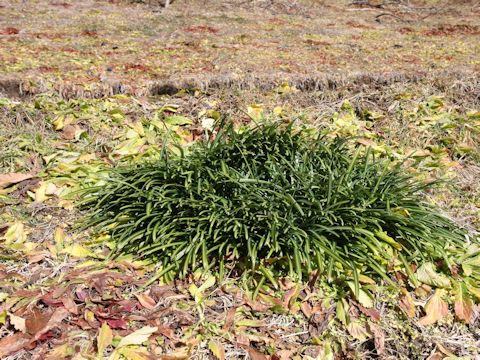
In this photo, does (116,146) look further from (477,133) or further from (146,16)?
(146,16)

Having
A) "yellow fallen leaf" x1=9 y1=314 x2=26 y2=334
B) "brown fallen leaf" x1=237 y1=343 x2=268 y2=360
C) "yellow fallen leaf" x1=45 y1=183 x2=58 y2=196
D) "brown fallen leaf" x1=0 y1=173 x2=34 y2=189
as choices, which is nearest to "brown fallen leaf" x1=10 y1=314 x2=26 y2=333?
"yellow fallen leaf" x1=9 y1=314 x2=26 y2=334

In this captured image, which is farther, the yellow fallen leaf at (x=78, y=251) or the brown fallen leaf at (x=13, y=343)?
the yellow fallen leaf at (x=78, y=251)

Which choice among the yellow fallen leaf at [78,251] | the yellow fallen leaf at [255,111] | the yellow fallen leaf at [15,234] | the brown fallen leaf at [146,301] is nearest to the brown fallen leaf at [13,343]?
the brown fallen leaf at [146,301]

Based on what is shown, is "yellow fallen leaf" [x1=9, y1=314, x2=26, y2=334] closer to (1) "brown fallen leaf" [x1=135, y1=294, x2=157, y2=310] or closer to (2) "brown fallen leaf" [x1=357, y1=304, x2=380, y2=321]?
(1) "brown fallen leaf" [x1=135, y1=294, x2=157, y2=310]

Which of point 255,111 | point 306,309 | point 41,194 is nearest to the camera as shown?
point 306,309

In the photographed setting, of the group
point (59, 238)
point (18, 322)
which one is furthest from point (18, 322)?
point (59, 238)

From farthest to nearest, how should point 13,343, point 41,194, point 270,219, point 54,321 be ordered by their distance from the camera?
point 41,194
point 270,219
point 54,321
point 13,343

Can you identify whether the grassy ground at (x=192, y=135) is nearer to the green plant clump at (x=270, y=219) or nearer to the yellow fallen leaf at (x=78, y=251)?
the yellow fallen leaf at (x=78, y=251)

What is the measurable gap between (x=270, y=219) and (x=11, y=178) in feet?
5.95

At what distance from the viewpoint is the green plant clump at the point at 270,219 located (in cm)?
236

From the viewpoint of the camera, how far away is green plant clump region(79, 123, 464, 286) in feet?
7.74

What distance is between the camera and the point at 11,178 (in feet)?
9.78

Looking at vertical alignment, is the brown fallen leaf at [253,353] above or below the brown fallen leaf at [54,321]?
below

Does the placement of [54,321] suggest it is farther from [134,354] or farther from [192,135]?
[192,135]
